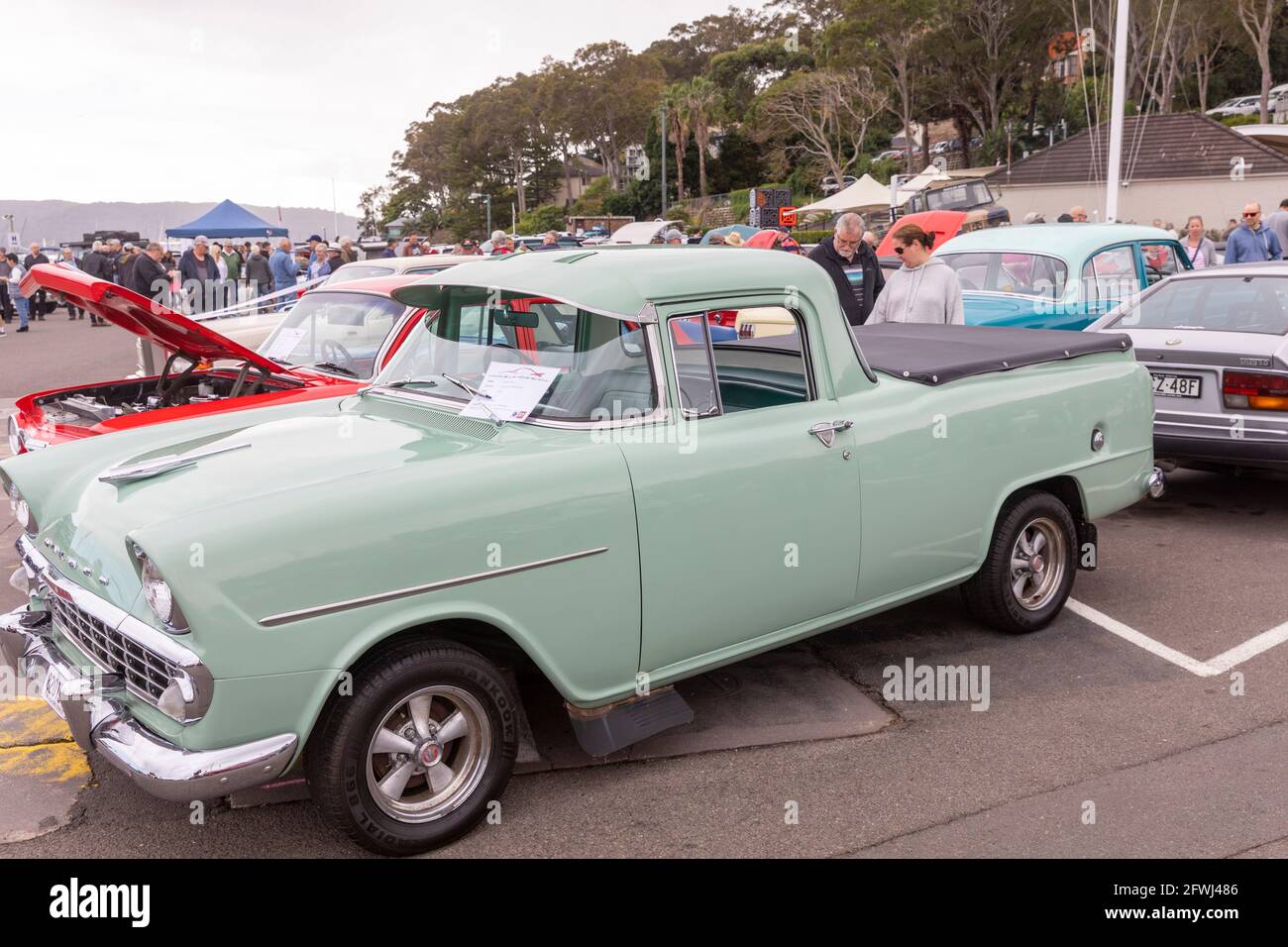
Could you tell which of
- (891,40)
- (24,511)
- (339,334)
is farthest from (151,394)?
(891,40)

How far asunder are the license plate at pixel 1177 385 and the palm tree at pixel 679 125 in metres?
72.2

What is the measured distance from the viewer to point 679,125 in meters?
78.3

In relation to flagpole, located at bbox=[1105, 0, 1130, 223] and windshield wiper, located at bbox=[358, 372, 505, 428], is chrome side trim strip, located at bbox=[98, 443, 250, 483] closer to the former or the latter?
windshield wiper, located at bbox=[358, 372, 505, 428]

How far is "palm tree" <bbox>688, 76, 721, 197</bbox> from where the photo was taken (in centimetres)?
7744

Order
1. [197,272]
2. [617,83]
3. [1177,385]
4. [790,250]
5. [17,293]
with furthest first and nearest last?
1. [617,83]
2. [17,293]
3. [197,272]
4. [790,250]
5. [1177,385]

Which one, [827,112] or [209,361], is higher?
[827,112]

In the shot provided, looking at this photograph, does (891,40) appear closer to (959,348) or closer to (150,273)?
(150,273)

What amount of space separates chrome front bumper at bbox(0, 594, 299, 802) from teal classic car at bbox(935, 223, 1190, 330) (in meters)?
7.51

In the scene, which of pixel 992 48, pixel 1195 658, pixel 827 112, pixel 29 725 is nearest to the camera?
pixel 29 725

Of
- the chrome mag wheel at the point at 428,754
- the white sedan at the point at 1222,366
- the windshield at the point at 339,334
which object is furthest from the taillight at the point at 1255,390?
the chrome mag wheel at the point at 428,754

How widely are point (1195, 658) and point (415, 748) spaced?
141 inches

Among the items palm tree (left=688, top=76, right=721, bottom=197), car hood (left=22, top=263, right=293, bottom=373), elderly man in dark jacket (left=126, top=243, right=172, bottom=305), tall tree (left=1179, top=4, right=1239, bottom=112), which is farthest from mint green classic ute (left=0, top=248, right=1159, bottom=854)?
palm tree (left=688, top=76, right=721, bottom=197)
